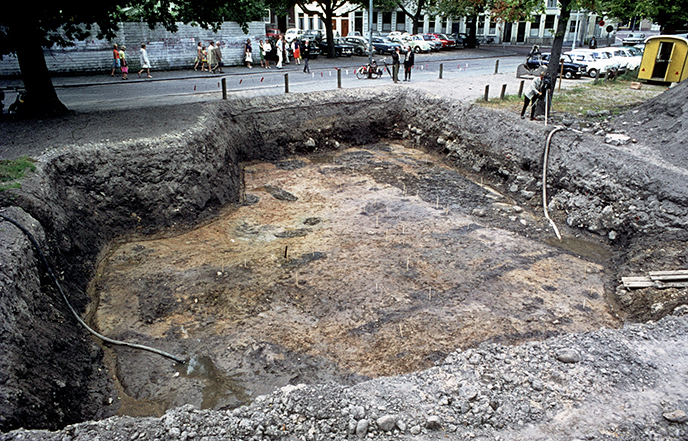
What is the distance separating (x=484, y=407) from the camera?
206 inches

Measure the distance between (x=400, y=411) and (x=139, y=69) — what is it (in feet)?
81.3

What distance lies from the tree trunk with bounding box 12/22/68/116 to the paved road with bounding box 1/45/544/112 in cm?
104

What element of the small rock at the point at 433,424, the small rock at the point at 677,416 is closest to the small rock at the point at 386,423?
Answer: the small rock at the point at 433,424

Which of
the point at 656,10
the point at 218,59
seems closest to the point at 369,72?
the point at 218,59

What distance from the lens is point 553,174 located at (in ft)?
41.2

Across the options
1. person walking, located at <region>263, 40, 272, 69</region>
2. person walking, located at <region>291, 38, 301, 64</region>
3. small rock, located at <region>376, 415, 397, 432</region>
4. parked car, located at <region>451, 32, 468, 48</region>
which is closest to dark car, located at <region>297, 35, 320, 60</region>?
person walking, located at <region>291, 38, 301, 64</region>

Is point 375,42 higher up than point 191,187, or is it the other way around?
point 375,42

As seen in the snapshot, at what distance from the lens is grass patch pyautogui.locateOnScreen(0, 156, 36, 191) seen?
8.46 meters

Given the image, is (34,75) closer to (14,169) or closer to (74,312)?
(14,169)

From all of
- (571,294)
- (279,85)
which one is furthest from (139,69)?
(571,294)

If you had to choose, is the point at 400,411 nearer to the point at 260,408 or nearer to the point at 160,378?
the point at 260,408

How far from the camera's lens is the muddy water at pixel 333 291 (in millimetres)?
7180

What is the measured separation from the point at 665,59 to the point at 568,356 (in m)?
19.5

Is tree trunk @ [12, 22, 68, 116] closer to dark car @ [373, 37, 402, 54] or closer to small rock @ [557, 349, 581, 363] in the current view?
small rock @ [557, 349, 581, 363]
